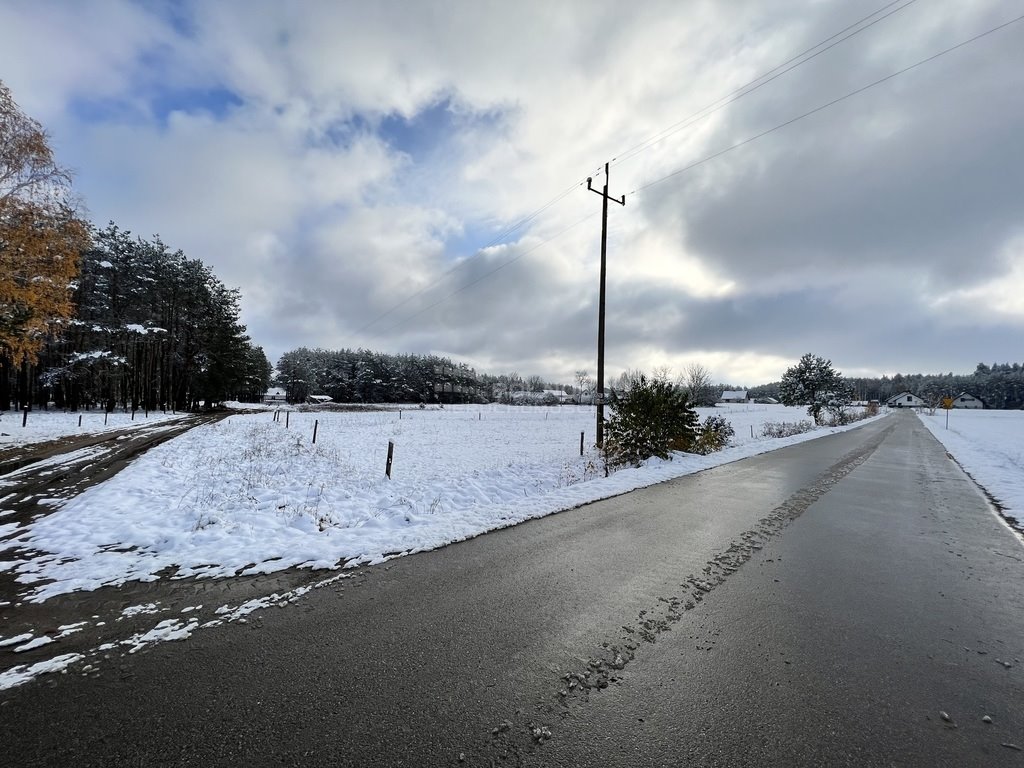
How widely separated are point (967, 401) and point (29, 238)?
562 ft

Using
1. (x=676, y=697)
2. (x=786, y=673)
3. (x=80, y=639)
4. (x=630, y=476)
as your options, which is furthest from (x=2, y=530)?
(x=630, y=476)

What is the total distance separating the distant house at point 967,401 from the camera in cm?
11344

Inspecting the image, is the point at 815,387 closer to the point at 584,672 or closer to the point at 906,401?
the point at 584,672

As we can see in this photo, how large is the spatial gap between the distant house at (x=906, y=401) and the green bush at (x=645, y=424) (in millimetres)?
159457

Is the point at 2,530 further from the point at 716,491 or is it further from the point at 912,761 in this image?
the point at 716,491

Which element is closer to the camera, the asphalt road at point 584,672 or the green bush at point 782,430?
the asphalt road at point 584,672

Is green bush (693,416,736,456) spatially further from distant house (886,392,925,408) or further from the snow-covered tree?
distant house (886,392,925,408)

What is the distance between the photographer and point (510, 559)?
16.2 feet

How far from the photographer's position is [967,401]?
114 m

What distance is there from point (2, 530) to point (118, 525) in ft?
4.56

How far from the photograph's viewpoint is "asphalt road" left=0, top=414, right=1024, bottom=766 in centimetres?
221

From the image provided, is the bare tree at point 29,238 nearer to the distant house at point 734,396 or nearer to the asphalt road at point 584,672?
the asphalt road at point 584,672

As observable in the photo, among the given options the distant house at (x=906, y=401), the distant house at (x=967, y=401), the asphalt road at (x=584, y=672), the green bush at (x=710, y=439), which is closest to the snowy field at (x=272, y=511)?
the asphalt road at (x=584, y=672)

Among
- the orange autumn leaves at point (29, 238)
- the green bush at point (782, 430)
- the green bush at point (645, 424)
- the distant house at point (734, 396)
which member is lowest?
the green bush at point (782, 430)
